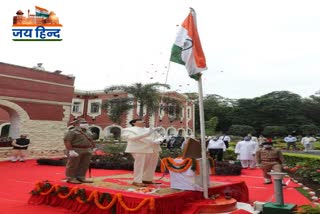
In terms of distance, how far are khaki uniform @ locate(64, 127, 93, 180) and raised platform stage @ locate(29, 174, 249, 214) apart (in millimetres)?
322

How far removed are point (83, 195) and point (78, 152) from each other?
1.12 m

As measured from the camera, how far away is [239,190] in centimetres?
593

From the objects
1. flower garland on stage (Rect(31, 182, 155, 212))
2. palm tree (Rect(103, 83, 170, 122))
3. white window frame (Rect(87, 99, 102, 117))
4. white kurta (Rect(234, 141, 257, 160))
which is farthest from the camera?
white window frame (Rect(87, 99, 102, 117))

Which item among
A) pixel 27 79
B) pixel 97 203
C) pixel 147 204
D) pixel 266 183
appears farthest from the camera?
pixel 27 79

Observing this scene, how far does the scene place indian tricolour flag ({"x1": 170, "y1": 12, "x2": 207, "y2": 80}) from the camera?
517 centimetres

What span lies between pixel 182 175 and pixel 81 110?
85.4ft

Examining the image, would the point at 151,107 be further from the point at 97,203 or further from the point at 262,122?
the point at 262,122

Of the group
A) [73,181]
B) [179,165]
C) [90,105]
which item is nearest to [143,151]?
[179,165]

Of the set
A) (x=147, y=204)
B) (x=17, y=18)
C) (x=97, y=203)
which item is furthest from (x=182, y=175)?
(x=17, y=18)

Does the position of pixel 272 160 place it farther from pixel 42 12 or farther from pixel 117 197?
pixel 42 12

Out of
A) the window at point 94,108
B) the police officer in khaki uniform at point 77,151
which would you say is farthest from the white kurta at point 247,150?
the window at point 94,108

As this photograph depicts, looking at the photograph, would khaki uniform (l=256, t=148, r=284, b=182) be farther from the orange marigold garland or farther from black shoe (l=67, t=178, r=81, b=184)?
black shoe (l=67, t=178, r=81, b=184)

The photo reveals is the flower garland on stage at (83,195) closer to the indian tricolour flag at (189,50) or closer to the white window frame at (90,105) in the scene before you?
the indian tricolour flag at (189,50)

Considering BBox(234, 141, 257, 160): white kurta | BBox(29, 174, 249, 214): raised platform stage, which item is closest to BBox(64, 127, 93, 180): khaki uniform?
BBox(29, 174, 249, 214): raised platform stage
